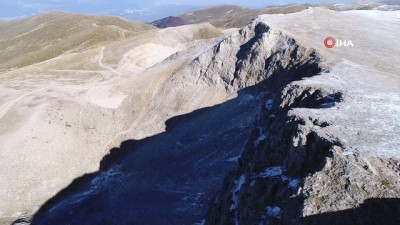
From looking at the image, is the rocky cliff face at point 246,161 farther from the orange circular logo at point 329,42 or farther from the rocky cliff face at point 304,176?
the orange circular logo at point 329,42

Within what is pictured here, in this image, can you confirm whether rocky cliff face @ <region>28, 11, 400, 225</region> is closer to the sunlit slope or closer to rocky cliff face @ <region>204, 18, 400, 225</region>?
rocky cliff face @ <region>204, 18, 400, 225</region>

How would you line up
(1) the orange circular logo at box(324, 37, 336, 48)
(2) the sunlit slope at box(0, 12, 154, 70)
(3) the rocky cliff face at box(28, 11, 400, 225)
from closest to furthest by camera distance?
(3) the rocky cliff face at box(28, 11, 400, 225) → (1) the orange circular logo at box(324, 37, 336, 48) → (2) the sunlit slope at box(0, 12, 154, 70)

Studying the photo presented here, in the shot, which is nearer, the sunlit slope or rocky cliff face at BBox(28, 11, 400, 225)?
rocky cliff face at BBox(28, 11, 400, 225)

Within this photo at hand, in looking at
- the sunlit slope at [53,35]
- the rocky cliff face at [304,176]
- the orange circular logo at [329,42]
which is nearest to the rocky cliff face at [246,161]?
the rocky cliff face at [304,176]

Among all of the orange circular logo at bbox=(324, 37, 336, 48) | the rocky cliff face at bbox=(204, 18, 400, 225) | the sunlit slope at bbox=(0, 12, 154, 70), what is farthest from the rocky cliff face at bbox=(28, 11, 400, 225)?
the sunlit slope at bbox=(0, 12, 154, 70)

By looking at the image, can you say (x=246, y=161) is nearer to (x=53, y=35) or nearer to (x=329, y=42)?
(x=329, y=42)

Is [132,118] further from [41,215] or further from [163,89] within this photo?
[41,215]

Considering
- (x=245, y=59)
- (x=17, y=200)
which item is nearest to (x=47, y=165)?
(x=17, y=200)
